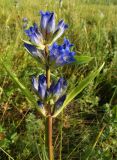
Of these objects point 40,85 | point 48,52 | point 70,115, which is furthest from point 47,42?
point 70,115

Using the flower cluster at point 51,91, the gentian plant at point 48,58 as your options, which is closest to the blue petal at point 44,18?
the gentian plant at point 48,58

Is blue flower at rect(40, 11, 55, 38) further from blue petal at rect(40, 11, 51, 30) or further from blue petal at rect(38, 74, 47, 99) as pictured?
blue petal at rect(38, 74, 47, 99)

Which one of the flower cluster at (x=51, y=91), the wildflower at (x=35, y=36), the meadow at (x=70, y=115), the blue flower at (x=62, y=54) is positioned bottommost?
the meadow at (x=70, y=115)

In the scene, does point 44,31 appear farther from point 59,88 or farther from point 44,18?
point 59,88

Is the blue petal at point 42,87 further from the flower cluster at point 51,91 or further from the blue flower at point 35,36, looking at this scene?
the blue flower at point 35,36

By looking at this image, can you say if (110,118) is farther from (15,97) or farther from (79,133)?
(15,97)

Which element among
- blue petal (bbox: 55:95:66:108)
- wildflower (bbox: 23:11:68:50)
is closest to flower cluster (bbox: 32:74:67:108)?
blue petal (bbox: 55:95:66:108)
